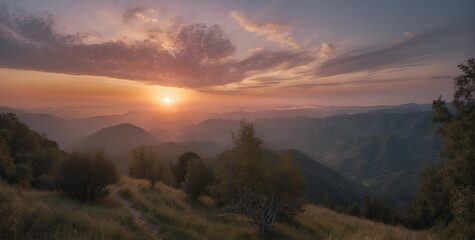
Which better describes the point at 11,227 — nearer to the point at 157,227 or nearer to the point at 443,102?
the point at 157,227

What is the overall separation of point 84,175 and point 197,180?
12.8 metres

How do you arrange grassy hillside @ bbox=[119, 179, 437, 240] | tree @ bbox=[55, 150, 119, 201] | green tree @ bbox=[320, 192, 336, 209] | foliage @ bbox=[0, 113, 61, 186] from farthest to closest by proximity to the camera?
A: green tree @ bbox=[320, 192, 336, 209], foliage @ bbox=[0, 113, 61, 186], tree @ bbox=[55, 150, 119, 201], grassy hillside @ bbox=[119, 179, 437, 240]

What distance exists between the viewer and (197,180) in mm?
27453

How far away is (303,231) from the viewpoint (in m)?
15.0

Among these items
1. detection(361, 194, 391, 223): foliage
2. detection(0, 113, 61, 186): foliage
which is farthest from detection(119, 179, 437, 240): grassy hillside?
detection(361, 194, 391, 223): foliage

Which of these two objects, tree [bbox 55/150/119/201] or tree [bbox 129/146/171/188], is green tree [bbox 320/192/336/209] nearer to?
tree [bbox 129/146/171/188]

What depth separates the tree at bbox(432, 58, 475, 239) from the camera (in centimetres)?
1344

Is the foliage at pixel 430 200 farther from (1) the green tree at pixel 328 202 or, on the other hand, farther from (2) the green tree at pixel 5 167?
(2) the green tree at pixel 5 167

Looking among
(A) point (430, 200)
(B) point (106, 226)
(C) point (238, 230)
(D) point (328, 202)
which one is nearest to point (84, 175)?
(B) point (106, 226)

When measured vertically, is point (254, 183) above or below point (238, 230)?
above

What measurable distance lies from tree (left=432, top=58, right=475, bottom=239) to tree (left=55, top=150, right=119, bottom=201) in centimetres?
2835

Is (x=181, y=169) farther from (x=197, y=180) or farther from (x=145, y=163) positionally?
(x=197, y=180)

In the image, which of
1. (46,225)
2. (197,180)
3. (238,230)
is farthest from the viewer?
(197,180)

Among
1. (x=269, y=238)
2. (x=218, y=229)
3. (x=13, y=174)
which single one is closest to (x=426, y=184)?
(x=269, y=238)
